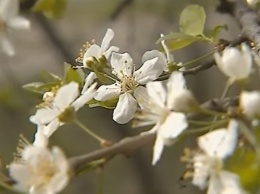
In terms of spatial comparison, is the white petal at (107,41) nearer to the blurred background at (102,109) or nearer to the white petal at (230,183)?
the white petal at (230,183)

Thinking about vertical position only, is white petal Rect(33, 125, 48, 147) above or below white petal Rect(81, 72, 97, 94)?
above

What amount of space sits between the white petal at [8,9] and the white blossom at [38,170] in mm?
324

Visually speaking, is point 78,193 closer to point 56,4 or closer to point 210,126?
point 56,4

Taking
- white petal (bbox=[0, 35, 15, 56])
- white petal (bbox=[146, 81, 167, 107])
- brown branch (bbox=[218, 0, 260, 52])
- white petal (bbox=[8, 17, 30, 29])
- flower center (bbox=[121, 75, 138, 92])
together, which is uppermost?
white petal (bbox=[8, 17, 30, 29])

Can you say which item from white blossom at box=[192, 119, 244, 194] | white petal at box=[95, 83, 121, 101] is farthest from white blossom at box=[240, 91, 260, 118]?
white petal at box=[95, 83, 121, 101]

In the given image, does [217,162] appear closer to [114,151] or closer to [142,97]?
[114,151]

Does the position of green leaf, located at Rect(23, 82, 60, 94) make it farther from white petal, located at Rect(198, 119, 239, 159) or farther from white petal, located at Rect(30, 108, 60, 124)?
white petal, located at Rect(198, 119, 239, 159)

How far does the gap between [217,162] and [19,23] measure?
0.41 m

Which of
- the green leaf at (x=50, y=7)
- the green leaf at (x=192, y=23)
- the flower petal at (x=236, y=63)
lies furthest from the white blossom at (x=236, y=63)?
the green leaf at (x=50, y=7)

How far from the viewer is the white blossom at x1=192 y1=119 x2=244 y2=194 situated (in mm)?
466

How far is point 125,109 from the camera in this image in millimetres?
677

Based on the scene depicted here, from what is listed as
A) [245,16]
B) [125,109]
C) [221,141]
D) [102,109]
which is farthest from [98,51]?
[102,109]

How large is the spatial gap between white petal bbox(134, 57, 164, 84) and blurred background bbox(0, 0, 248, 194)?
0.95 metres

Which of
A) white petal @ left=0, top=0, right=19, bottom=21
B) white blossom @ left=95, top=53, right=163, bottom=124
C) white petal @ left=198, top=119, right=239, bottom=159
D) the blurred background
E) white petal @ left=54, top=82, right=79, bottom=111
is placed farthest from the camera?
the blurred background
